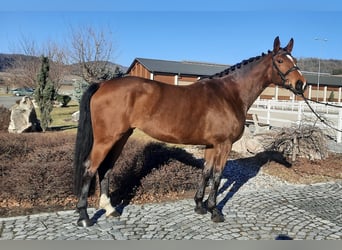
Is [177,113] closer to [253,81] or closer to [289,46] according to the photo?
[253,81]

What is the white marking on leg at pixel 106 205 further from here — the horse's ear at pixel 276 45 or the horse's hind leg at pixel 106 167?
the horse's ear at pixel 276 45

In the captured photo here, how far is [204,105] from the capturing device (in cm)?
416

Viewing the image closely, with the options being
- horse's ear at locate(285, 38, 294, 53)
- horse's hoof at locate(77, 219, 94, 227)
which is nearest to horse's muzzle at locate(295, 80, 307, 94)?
horse's ear at locate(285, 38, 294, 53)

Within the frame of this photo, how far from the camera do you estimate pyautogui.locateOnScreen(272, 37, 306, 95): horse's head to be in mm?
4137

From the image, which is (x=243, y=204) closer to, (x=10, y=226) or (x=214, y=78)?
(x=214, y=78)

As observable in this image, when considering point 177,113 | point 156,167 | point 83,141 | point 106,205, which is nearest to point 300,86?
point 177,113

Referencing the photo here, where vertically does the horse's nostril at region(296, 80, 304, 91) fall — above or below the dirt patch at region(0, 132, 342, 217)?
above

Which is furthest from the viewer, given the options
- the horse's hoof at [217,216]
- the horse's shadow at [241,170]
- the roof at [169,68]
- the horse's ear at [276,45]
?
the roof at [169,68]

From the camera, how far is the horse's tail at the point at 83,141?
390 centimetres

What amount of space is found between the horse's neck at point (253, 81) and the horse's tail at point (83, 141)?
214 cm

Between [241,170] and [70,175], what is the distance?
13.2 ft

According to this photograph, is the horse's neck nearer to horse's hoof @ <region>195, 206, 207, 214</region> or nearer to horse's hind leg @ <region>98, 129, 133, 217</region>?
horse's hoof @ <region>195, 206, 207, 214</region>

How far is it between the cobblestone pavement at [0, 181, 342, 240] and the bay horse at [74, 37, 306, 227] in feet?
0.74

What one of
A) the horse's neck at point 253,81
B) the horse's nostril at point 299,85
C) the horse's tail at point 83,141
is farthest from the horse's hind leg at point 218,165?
the horse's tail at point 83,141
